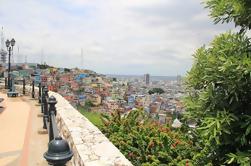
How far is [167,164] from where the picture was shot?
5.77 meters

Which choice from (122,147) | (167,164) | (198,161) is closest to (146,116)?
(122,147)

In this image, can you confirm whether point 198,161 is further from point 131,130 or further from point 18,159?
point 131,130

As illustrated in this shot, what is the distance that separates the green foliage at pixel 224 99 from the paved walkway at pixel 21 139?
3.27 metres

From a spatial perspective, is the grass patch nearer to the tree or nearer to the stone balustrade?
the stone balustrade

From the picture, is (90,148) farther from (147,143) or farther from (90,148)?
(147,143)

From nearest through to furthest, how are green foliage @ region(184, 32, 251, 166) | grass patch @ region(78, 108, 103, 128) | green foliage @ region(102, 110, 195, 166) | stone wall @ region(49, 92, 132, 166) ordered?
green foliage @ region(184, 32, 251, 166)
stone wall @ region(49, 92, 132, 166)
green foliage @ region(102, 110, 195, 166)
grass patch @ region(78, 108, 103, 128)

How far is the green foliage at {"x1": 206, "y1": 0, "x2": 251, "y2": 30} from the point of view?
9.97ft

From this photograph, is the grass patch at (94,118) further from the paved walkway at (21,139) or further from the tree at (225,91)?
the tree at (225,91)

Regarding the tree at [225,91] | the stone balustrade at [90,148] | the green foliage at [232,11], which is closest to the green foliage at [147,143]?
the stone balustrade at [90,148]

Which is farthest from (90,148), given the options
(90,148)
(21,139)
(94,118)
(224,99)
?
(94,118)

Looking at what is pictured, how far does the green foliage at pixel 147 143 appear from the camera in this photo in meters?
5.85

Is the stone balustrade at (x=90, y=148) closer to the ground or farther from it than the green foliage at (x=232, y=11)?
closer to the ground

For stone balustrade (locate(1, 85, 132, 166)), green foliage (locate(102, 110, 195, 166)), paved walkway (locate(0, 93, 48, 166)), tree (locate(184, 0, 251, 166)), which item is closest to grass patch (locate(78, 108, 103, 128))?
A: green foliage (locate(102, 110, 195, 166))

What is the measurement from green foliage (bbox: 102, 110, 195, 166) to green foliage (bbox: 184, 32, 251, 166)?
1.97 m
